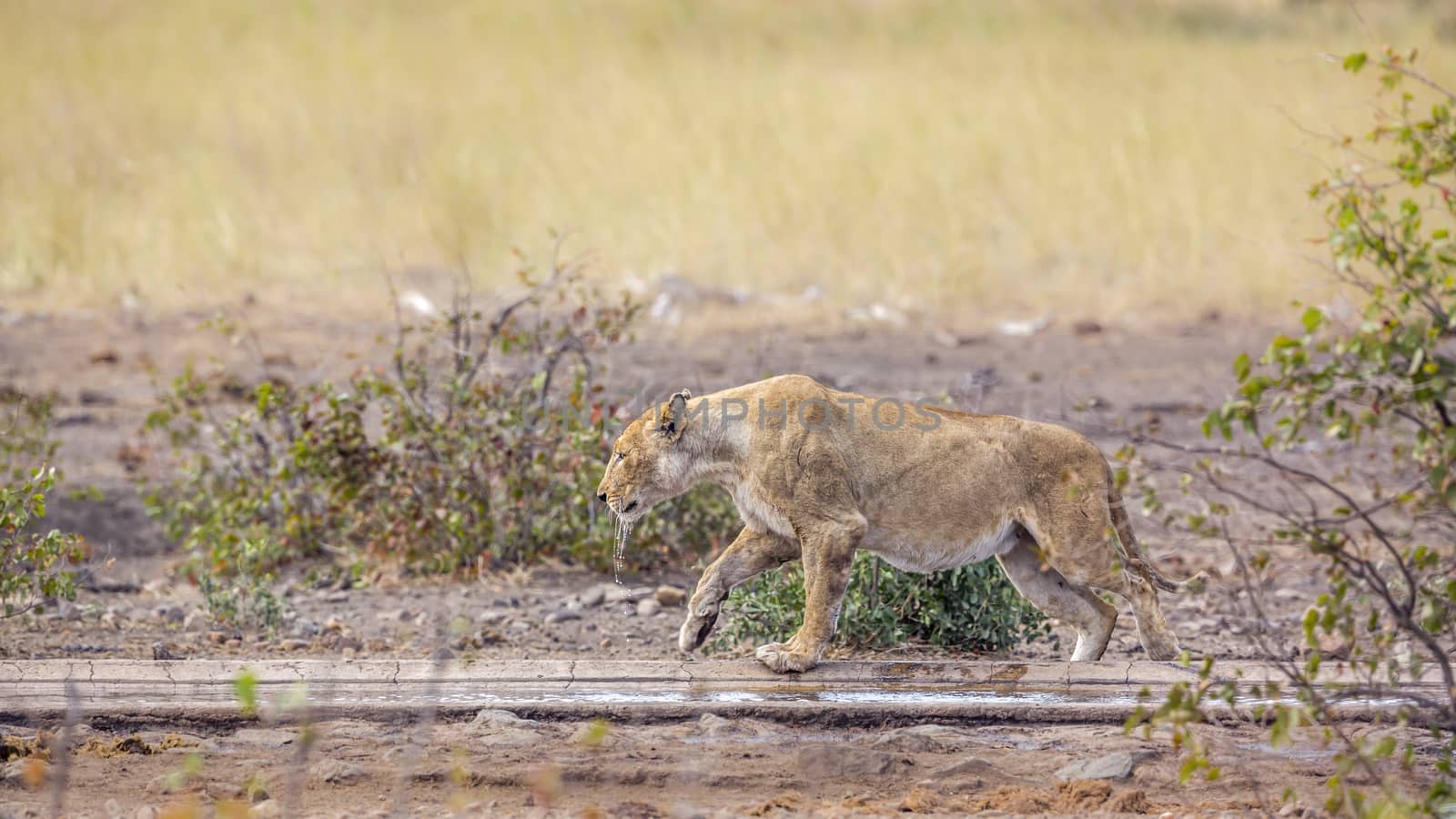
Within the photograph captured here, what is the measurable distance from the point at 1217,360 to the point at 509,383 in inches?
248

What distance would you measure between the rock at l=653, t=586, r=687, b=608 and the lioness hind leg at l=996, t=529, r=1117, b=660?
1.84 meters

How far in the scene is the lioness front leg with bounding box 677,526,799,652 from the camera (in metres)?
5.39

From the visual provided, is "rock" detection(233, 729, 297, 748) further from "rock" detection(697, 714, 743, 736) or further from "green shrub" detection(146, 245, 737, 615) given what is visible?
"green shrub" detection(146, 245, 737, 615)

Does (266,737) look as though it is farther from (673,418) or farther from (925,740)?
(925,740)

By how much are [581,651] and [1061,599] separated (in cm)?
194

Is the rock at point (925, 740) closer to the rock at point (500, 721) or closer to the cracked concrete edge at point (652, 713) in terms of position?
the cracked concrete edge at point (652, 713)

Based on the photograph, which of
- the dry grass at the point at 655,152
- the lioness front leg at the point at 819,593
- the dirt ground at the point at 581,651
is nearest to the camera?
the dirt ground at the point at 581,651

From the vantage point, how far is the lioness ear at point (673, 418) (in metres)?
5.31

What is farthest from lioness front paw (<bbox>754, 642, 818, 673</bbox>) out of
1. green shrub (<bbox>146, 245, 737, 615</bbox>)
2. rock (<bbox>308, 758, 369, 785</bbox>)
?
green shrub (<bbox>146, 245, 737, 615</bbox>)

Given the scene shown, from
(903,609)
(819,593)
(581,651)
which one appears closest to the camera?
(819,593)

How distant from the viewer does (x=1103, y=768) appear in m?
4.73

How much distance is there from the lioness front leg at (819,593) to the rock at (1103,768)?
2.92 ft

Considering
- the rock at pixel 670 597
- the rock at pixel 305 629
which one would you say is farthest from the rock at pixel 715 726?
the rock at pixel 305 629

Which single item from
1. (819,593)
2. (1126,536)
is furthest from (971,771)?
(1126,536)
